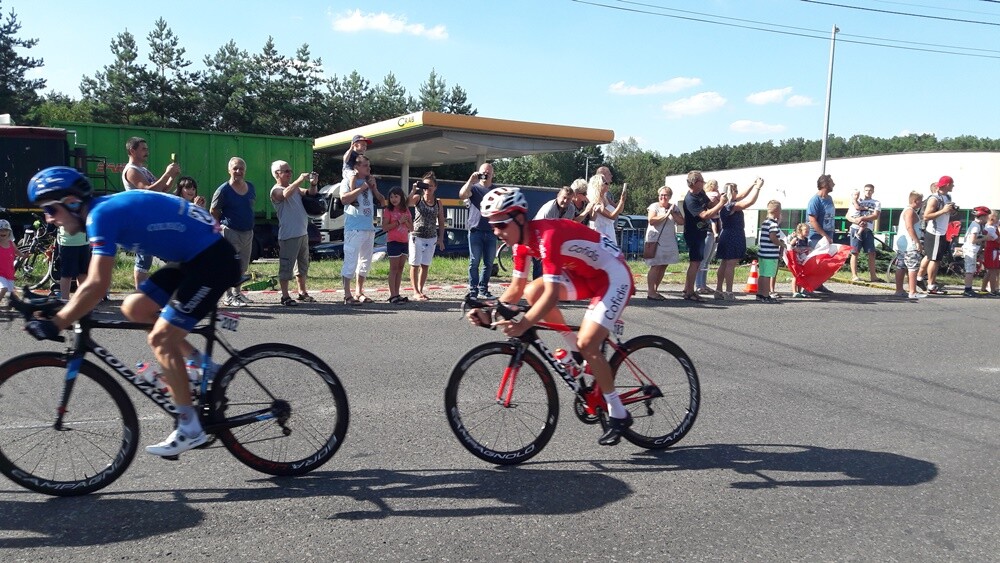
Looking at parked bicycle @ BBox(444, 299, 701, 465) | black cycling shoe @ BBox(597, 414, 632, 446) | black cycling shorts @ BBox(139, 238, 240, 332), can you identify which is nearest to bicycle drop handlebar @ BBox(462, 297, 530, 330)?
parked bicycle @ BBox(444, 299, 701, 465)

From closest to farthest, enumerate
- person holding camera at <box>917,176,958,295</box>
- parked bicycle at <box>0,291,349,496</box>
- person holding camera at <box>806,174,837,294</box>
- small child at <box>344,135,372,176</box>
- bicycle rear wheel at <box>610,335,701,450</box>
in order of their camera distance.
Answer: parked bicycle at <box>0,291,349,496</box>
bicycle rear wheel at <box>610,335,701,450</box>
small child at <box>344,135,372,176</box>
person holding camera at <box>806,174,837,294</box>
person holding camera at <box>917,176,958,295</box>

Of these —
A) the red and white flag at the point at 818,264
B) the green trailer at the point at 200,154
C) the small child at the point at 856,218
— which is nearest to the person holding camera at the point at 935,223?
the small child at the point at 856,218

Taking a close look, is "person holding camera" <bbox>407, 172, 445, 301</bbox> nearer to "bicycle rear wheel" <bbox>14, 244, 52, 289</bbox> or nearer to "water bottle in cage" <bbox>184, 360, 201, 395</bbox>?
"bicycle rear wheel" <bbox>14, 244, 52, 289</bbox>

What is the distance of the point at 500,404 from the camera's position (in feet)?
15.8

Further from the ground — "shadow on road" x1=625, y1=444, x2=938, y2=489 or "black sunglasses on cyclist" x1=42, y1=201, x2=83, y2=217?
"black sunglasses on cyclist" x1=42, y1=201, x2=83, y2=217

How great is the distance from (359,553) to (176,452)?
4.59ft

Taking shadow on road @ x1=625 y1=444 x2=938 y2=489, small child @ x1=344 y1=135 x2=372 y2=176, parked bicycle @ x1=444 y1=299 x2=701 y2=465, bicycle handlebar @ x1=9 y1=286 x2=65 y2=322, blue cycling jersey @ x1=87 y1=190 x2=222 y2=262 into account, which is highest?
small child @ x1=344 y1=135 x2=372 y2=176

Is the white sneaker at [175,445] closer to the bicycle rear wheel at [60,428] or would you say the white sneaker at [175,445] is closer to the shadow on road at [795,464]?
the bicycle rear wheel at [60,428]

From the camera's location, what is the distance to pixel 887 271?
17.3 meters

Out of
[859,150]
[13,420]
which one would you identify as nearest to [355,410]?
[13,420]

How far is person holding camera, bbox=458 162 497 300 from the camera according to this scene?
A: 11570 mm

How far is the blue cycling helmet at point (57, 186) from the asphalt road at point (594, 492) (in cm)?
164

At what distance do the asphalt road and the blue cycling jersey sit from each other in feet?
4.44

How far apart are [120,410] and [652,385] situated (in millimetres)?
3305
